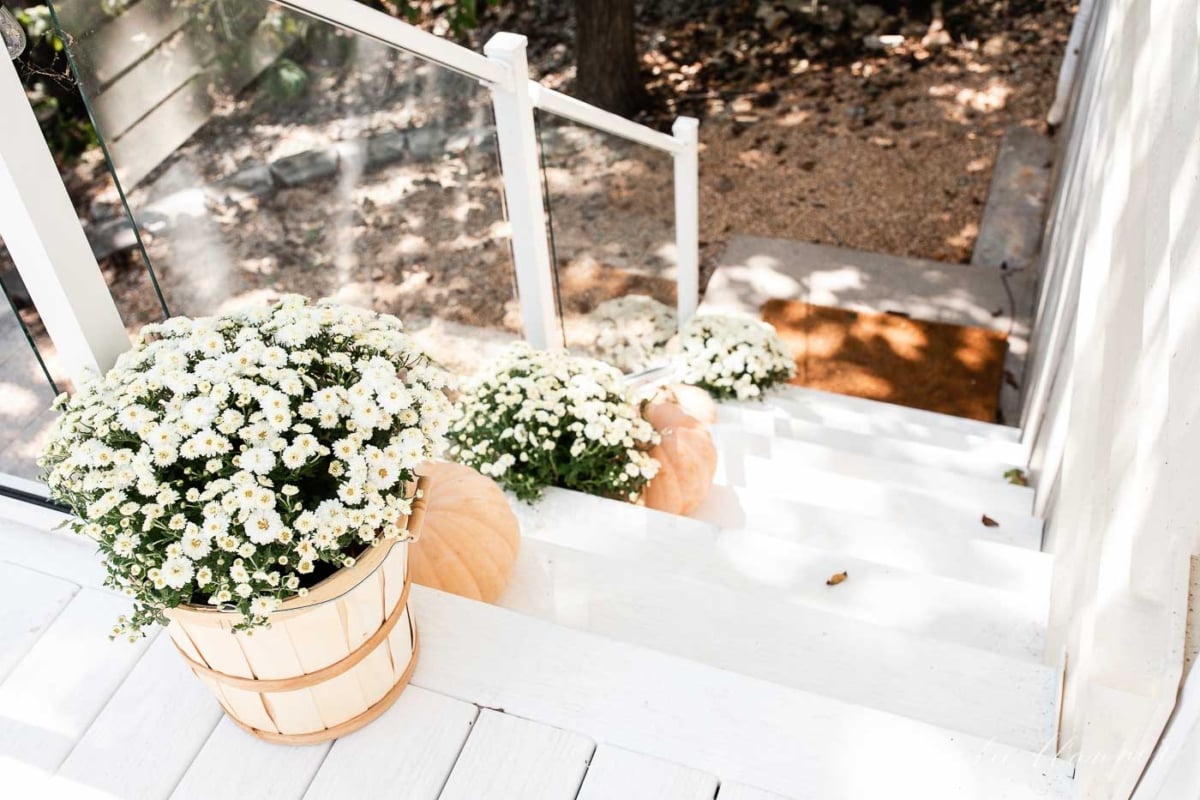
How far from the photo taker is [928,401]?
4.09 metres

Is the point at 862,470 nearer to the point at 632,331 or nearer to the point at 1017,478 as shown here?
the point at 1017,478

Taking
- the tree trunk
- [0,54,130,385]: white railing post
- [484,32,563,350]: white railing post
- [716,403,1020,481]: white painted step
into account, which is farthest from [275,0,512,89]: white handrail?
the tree trunk

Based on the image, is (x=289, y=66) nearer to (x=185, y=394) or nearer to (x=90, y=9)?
(x=90, y=9)

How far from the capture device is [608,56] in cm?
543

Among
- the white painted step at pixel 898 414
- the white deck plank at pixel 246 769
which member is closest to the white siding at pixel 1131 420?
the white painted step at pixel 898 414

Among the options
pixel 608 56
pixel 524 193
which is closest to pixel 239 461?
pixel 524 193

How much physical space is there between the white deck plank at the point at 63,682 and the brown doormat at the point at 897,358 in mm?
2913

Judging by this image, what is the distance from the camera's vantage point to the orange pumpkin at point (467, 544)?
201 centimetres

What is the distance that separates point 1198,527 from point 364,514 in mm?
993

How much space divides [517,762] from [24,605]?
972mm

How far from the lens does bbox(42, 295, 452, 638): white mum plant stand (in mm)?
1338

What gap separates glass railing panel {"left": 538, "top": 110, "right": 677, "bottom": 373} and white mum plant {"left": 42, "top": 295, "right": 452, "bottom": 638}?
4.52 ft

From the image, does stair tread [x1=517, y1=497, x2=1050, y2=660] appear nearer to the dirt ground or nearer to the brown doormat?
→ the dirt ground

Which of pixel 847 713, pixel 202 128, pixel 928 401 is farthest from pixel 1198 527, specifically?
pixel 928 401
